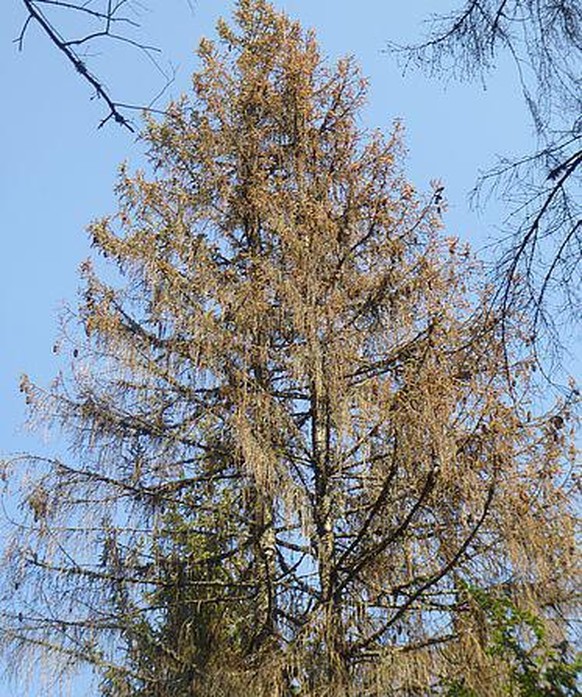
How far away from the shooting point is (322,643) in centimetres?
481

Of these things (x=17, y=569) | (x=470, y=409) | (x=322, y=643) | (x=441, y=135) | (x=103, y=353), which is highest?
(x=441, y=135)

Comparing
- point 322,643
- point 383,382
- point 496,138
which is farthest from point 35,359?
point 496,138

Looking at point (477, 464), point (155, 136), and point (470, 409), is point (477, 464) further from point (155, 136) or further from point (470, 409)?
point (155, 136)

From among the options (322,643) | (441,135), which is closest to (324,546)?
(322,643)

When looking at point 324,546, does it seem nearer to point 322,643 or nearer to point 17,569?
point 322,643

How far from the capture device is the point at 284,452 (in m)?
5.50

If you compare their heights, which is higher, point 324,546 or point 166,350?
point 166,350

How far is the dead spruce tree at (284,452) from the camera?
4.84m

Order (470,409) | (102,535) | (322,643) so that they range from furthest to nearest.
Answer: (102,535)
(470,409)
(322,643)

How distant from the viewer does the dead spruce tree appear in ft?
15.9

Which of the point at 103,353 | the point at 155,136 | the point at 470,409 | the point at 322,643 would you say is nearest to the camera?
the point at 322,643

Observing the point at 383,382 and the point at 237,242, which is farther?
the point at 237,242

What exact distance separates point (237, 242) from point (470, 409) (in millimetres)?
2428

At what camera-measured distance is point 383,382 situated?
18.8 feet
